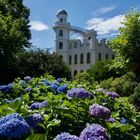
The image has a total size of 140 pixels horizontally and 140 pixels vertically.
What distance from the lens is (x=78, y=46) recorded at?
7738 cm

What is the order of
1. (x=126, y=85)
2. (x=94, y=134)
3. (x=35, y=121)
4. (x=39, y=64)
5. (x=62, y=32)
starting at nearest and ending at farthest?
(x=94, y=134)
(x=35, y=121)
(x=126, y=85)
(x=39, y=64)
(x=62, y=32)

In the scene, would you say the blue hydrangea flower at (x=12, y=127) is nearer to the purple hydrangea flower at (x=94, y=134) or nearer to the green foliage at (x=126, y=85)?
the purple hydrangea flower at (x=94, y=134)

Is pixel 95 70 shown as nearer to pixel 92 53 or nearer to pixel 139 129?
pixel 92 53

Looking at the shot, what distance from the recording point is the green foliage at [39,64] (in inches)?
1072

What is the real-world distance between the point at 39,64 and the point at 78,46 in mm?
49725

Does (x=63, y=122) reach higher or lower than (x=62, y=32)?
lower

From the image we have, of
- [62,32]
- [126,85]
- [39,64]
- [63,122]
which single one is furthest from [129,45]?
[62,32]

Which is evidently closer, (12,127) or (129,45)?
(12,127)

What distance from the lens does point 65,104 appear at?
3.80 m

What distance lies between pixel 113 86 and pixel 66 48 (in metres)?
51.6

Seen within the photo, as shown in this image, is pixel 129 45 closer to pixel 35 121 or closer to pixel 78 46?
pixel 35 121

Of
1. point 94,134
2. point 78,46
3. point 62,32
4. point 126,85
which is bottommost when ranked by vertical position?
point 94,134

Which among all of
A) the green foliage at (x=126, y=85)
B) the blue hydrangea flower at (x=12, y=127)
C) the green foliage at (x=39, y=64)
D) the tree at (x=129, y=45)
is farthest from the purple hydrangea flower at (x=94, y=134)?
the green foliage at (x=39, y=64)

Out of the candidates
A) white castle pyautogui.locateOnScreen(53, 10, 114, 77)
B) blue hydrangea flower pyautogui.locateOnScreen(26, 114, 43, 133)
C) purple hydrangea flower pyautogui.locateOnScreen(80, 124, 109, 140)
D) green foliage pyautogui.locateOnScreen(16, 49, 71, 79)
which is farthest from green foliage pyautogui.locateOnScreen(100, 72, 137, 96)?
white castle pyautogui.locateOnScreen(53, 10, 114, 77)
